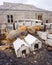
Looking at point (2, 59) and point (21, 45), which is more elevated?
point (21, 45)

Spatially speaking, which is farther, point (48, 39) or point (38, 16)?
point (38, 16)

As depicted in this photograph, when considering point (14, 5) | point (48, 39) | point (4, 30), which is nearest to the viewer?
point (48, 39)

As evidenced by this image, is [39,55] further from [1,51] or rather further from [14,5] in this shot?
[14,5]

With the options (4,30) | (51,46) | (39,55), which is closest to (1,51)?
(39,55)

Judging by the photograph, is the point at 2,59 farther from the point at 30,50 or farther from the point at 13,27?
the point at 13,27

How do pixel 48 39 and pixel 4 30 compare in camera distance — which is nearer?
→ pixel 48 39

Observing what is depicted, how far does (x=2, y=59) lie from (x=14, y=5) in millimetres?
13169

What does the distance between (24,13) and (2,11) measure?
10.1 ft

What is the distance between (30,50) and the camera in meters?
8.15

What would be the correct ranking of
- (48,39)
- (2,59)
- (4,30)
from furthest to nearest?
(4,30) → (48,39) → (2,59)

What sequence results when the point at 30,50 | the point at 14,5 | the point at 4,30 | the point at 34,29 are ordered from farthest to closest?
the point at 14,5 → the point at 4,30 → the point at 34,29 → the point at 30,50

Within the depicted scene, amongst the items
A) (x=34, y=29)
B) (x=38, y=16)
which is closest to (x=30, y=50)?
(x=34, y=29)

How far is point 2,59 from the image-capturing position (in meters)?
7.34

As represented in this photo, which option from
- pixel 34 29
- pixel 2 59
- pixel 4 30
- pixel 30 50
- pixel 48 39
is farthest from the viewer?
pixel 4 30
